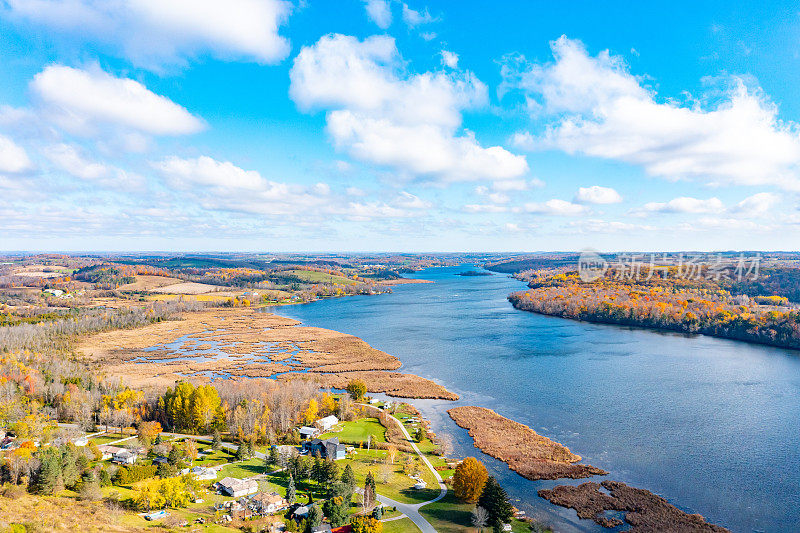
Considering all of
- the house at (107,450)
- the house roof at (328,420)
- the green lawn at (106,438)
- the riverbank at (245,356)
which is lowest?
the riverbank at (245,356)

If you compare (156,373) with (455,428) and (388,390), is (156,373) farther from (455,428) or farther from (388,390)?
(455,428)

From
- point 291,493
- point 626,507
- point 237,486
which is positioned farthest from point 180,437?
point 626,507

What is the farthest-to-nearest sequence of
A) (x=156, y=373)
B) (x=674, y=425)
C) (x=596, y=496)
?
(x=156, y=373), (x=674, y=425), (x=596, y=496)

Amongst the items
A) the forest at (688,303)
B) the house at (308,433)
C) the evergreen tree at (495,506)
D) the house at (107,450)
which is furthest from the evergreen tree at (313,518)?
the forest at (688,303)

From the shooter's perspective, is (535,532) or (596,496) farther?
(596,496)

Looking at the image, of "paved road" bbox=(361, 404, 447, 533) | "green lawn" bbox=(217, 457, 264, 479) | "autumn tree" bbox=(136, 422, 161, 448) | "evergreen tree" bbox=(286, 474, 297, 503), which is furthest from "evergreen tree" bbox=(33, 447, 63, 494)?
"paved road" bbox=(361, 404, 447, 533)

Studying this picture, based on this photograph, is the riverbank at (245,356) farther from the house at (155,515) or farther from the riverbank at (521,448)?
the house at (155,515)

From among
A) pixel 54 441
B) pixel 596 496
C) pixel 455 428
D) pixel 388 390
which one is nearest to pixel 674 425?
pixel 596 496
